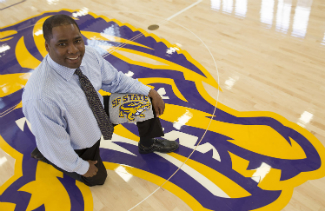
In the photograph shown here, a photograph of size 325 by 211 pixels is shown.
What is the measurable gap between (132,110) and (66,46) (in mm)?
693

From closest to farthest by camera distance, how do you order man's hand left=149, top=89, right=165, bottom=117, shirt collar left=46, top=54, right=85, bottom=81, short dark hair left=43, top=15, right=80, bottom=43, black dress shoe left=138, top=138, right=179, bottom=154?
1. short dark hair left=43, top=15, right=80, bottom=43
2. shirt collar left=46, top=54, right=85, bottom=81
3. man's hand left=149, top=89, right=165, bottom=117
4. black dress shoe left=138, top=138, right=179, bottom=154

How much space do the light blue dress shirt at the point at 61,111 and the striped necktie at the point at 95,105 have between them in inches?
1.1

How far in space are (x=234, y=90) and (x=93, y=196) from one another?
6.22ft

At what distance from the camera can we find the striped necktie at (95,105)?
5.63 ft

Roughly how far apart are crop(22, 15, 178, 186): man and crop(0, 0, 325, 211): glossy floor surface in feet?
1.65

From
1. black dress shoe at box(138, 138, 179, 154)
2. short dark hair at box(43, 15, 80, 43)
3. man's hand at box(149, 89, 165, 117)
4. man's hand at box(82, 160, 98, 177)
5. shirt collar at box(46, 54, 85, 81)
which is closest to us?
short dark hair at box(43, 15, 80, 43)

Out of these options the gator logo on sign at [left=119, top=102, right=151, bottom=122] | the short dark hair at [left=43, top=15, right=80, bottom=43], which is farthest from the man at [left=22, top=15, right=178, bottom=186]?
the gator logo on sign at [left=119, top=102, right=151, bottom=122]

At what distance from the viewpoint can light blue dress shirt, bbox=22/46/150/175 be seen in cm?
152

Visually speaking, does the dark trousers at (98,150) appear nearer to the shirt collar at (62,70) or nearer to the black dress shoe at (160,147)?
the black dress shoe at (160,147)

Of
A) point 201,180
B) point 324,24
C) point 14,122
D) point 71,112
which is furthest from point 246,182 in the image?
point 324,24

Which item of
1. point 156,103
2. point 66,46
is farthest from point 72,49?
point 156,103

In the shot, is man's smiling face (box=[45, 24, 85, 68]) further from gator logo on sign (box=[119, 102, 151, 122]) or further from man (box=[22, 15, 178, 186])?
gator logo on sign (box=[119, 102, 151, 122])

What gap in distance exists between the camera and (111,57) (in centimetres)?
367

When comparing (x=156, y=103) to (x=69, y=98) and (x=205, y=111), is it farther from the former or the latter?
(x=205, y=111)
